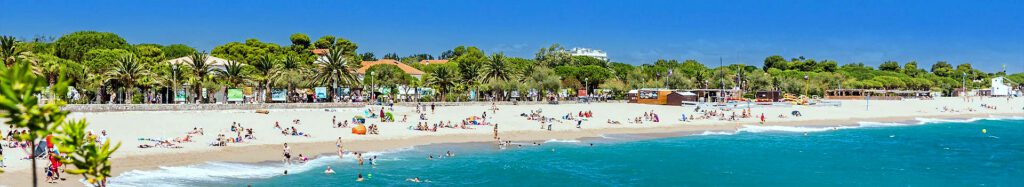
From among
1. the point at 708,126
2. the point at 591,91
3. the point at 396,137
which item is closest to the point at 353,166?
the point at 396,137

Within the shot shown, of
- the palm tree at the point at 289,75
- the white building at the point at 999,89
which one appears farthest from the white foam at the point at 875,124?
the white building at the point at 999,89

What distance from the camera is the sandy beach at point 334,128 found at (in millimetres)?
31969

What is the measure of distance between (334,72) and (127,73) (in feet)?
50.3

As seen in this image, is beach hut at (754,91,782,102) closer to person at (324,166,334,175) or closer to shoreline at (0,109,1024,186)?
shoreline at (0,109,1024,186)

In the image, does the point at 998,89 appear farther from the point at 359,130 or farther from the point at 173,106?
the point at 173,106

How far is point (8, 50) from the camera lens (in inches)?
2020

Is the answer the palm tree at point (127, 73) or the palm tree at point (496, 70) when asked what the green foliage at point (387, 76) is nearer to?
the palm tree at point (496, 70)

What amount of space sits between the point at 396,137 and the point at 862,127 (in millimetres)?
37901

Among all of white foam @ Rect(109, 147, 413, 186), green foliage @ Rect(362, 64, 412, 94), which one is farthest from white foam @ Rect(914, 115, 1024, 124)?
white foam @ Rect(109, 147, 413, 186)

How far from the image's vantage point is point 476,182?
29188 mm

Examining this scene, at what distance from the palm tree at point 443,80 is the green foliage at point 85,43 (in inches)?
1312

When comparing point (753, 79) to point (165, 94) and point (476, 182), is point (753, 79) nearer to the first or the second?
point (165, 94)

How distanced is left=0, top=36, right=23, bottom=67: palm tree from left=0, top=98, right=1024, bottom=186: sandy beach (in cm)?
882

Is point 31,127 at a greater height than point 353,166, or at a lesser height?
greater
